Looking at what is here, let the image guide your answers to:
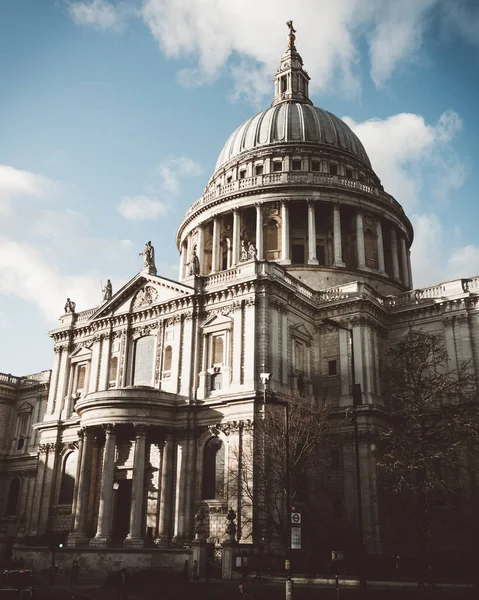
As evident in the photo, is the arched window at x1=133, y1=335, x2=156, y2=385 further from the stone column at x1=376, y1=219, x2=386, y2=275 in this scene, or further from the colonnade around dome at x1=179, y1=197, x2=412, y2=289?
the stone column at x1=376, y1=219, x2=386, y2=275

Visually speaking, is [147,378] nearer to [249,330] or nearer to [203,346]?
[203,346]

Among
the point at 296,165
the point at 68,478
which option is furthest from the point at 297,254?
the point at 68,478

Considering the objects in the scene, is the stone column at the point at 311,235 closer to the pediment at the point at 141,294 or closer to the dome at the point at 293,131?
the dome at the point at 293,131

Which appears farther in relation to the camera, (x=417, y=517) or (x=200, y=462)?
(x=200, y=462)

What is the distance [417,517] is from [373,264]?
111 feet

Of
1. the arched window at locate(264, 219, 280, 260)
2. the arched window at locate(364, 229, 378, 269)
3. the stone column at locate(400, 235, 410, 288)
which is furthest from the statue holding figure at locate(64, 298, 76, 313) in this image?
the stone column at locate(400, 235, 410, 288)

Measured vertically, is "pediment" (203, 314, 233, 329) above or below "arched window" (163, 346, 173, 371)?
above

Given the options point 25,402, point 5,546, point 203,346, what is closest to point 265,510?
point 203,346

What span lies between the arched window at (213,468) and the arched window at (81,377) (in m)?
16.0

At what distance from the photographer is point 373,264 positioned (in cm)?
6612

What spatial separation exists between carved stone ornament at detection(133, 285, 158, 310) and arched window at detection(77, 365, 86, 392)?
840 centimetres

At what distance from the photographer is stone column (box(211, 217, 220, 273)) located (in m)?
67.8

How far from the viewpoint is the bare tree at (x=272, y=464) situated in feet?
130

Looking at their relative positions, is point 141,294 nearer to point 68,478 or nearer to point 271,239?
point 68,478
